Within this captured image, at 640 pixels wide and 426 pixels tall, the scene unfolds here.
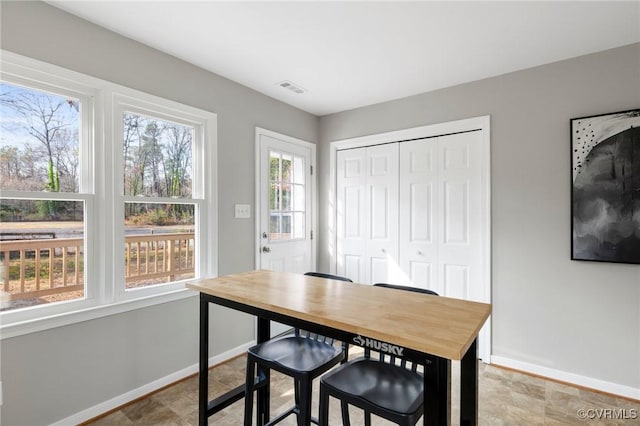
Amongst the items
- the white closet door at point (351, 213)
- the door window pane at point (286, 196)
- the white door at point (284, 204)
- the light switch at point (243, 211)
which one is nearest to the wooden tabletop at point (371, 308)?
the light switch at point (243, 211)

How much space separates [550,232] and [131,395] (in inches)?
131

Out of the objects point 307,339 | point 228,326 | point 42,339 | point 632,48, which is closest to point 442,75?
point 632,48

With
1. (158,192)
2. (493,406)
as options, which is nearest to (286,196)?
(158,192)

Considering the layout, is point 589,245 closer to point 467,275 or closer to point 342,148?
point 467,275

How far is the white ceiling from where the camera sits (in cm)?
188

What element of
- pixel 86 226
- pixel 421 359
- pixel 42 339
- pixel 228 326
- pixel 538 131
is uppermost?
pixel 538 131

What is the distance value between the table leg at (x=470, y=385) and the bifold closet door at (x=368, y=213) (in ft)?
6.47

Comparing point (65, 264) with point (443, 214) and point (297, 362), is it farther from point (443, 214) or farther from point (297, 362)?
point (443, 214)

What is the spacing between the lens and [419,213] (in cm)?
317

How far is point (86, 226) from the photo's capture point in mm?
2041

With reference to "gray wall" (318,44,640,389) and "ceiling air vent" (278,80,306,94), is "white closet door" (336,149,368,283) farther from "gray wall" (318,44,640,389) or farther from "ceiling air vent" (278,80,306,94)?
"gray wall" (318,44,640,389)

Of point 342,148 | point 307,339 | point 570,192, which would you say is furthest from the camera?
point 342,148

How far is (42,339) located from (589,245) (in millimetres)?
3672

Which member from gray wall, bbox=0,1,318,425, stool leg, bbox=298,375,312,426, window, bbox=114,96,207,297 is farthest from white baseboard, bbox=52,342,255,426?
stool leg, bbox=298,375,312,426
